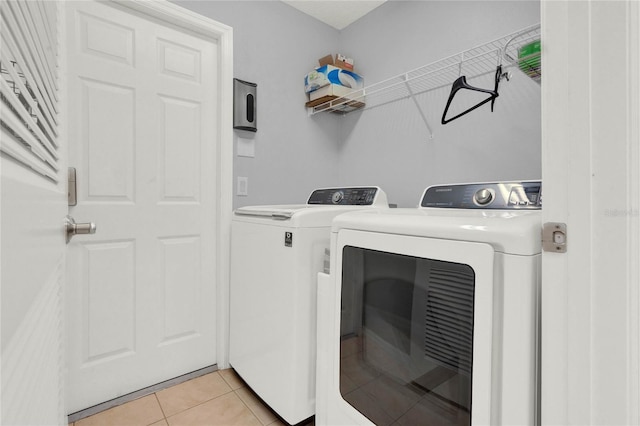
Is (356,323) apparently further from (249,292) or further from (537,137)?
(537,137)

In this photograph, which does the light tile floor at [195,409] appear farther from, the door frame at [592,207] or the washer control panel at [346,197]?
the door frame at [592,207]

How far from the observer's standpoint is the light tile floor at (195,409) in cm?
154

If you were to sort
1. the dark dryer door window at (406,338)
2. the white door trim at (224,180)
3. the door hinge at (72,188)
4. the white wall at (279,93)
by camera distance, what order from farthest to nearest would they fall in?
the white wall at (279,93)
the white door trim at (224,180)
the door hinge at (72,188)
the dark dryer door window at (406,338)

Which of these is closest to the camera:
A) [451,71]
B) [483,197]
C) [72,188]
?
[483,197]

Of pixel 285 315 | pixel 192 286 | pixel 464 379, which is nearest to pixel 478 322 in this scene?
pixel 464 379

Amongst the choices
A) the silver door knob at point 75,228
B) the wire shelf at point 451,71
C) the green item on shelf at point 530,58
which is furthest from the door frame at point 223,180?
the green item on shelf at point 530,58

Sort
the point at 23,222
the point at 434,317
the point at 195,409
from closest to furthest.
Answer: the point at 23,222 → the point at 434,317 → the point at 195,409

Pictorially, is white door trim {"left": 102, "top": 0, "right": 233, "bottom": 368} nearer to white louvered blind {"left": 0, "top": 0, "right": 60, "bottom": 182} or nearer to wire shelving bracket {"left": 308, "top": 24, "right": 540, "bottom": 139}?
wire shelving bracket {"left": 308, "top": 24, "right": 540, "bottom": 139}

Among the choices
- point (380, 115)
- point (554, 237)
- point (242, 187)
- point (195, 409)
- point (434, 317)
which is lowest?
point (195, 409)

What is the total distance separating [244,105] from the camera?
81.9 inches

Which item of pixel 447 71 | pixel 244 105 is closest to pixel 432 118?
pixel 447 71

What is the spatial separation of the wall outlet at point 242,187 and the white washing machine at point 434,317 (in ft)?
3.58

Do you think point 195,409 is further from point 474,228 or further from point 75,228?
point 474,228

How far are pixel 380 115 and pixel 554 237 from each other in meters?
1.90
